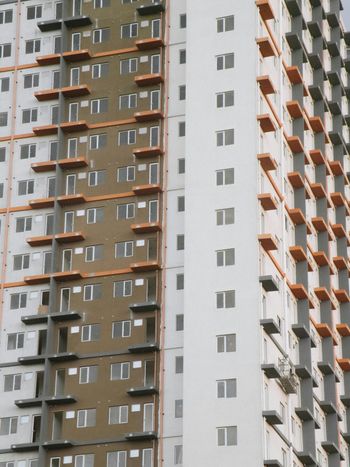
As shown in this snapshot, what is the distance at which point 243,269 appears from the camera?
82688 mm

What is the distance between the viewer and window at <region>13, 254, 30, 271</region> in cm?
8912

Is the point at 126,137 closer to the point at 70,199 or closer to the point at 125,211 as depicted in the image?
the point at 125,211

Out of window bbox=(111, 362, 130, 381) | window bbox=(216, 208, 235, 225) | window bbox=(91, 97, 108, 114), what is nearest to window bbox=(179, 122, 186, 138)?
window bbox=(91, 97, 108, 114)

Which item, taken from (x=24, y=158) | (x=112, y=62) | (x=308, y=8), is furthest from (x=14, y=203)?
(x=308, y=8)

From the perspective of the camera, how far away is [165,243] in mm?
86750

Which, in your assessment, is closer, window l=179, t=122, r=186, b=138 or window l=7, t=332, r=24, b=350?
window l=7, t=332, r=24, b=350

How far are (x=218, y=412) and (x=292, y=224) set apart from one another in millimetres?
18420

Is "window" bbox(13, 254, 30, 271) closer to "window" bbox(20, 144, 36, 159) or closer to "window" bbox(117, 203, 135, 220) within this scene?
"window" bbox(117, 203, 135, 220)

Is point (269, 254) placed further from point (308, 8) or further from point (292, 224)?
point (308, 8)

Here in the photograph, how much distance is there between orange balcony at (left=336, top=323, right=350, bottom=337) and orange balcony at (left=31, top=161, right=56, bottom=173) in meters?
23.4

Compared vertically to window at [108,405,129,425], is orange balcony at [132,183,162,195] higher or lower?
higher

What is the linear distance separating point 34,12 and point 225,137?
63.0ft

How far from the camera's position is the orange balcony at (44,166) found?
9044cm

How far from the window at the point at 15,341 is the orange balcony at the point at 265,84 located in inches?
857
